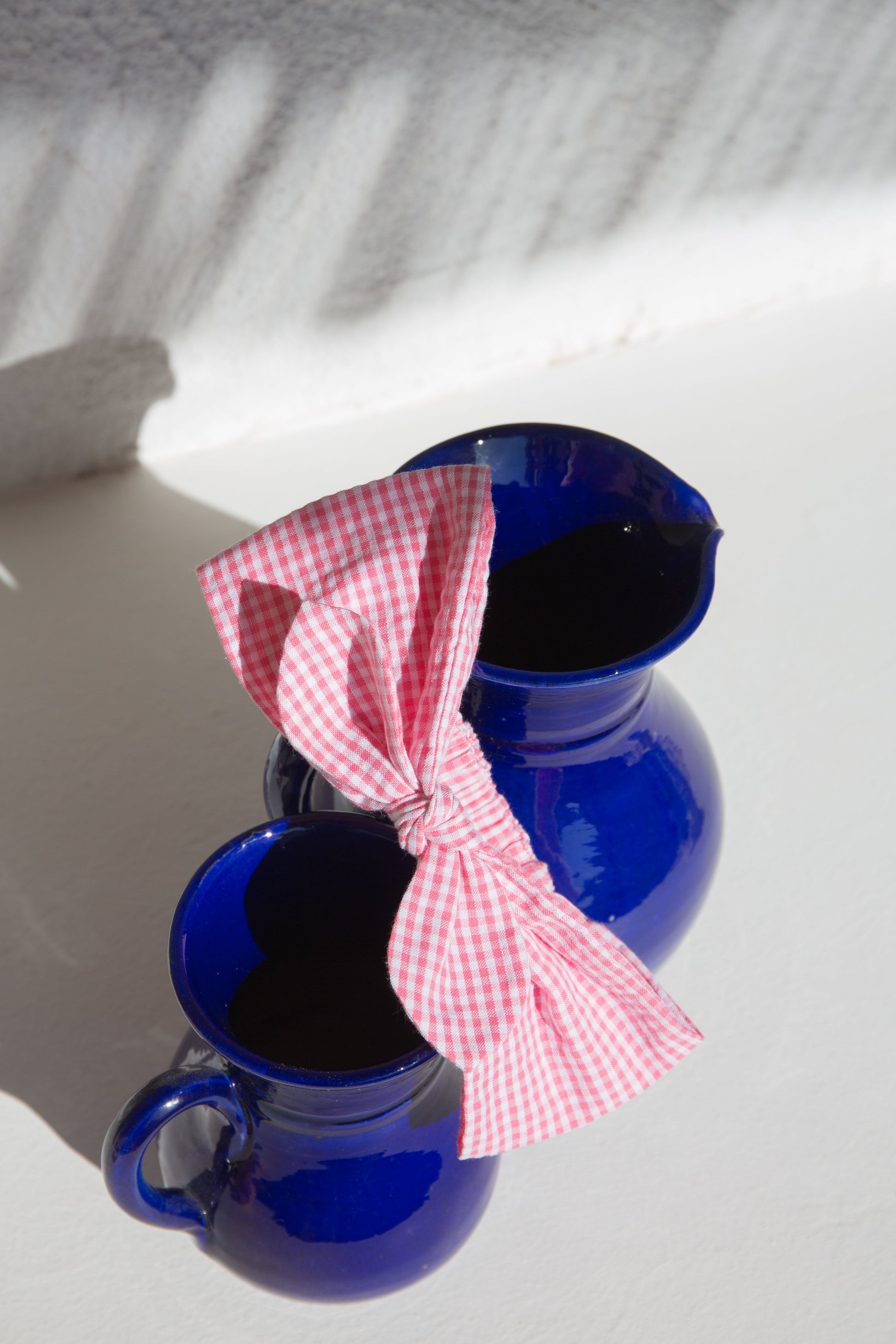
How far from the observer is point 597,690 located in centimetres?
39

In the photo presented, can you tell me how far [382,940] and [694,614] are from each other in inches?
6.2

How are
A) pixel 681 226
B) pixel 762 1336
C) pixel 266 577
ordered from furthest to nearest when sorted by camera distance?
pixel 681 226, pixel 762 1336, pixel 266 577

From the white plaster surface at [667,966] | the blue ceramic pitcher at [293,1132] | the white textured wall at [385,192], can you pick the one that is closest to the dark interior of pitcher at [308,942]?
the blue ceramic pitcher at [293,1132]

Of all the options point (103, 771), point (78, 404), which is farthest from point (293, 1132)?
point (78, 404)

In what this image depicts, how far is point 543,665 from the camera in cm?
49

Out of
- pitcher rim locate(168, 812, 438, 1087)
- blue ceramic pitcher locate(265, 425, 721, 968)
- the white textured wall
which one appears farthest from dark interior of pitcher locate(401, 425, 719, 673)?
the white textured wall

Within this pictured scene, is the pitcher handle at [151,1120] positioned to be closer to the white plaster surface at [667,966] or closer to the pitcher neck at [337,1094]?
the pitcher neck at [337,1094]

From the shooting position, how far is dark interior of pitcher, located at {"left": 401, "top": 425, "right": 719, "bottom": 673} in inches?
17.4

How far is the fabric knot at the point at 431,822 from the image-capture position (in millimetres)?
360

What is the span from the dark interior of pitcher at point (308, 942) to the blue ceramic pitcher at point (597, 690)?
0.15 ft

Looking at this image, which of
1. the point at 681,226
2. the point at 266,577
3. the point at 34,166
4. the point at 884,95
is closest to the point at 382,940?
the point at 266,577

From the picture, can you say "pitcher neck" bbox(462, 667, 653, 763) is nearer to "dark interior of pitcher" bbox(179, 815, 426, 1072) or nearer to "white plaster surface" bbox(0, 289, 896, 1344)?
"dark interior of pitcher" bbox(179, 815, 426, 1072)

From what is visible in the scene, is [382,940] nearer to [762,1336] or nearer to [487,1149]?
[487,1149]

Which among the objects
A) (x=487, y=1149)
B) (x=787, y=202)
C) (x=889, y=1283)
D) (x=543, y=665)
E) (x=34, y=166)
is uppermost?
(x=34, y=166)
